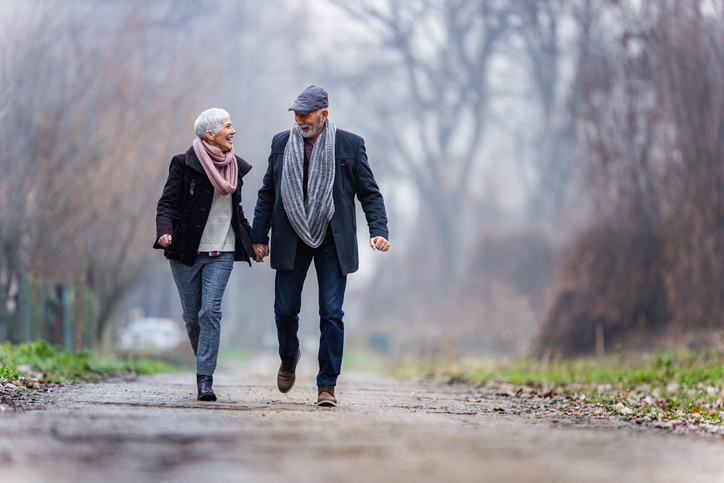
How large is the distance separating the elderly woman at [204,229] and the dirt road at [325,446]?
29.0 inches

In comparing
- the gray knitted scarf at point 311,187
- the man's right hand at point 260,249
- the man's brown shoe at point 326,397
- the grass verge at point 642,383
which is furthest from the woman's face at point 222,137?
the grass verge at point 642,383

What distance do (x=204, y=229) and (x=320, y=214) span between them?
33.1 inches

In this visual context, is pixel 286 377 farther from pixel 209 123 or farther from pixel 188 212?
pixel 209 123

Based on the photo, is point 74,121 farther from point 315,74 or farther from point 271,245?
point 315,74

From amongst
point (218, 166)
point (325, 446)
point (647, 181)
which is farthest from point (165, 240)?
point (647, 181)

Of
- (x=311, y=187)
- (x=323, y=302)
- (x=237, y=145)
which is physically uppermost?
(x=237, y=145)

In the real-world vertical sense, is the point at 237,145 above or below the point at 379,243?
above

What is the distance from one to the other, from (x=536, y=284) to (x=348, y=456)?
2711 centimetres

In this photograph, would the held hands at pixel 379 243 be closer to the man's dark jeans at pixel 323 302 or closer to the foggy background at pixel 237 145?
the man's dark jeans at pixel 323 302

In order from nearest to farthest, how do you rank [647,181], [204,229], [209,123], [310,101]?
[310,101] → [204,229] → [209,123] → [647,181]

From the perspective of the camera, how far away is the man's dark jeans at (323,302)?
21.2 ft

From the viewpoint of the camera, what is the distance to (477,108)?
35.7 m

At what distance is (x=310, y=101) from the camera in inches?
259

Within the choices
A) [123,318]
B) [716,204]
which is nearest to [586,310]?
[716,204]
